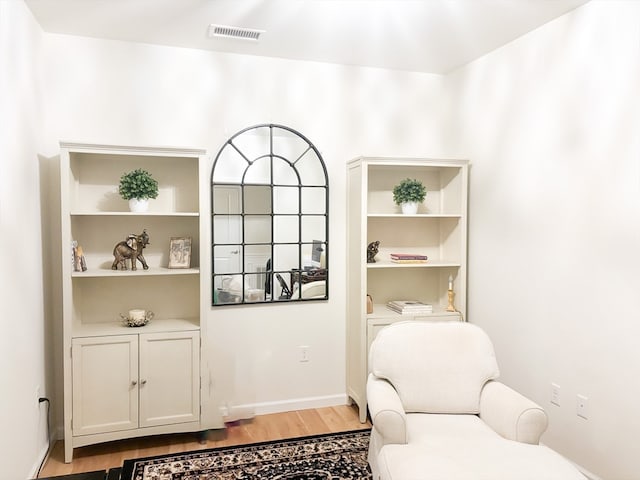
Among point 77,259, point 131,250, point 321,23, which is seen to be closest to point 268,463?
point 131,250

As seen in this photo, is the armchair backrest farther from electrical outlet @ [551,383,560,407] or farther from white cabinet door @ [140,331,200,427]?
white cabinet door @ [140,331,200,427]

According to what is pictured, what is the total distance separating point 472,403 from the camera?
2.51 m

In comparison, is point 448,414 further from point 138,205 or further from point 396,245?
point 138,205

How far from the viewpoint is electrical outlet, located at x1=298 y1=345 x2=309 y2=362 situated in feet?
12.0

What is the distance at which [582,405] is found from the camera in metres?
2.67

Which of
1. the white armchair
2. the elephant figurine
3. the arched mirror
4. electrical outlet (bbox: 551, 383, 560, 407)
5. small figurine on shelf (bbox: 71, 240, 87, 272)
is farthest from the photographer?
the arched mirror

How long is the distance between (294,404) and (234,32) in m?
2.66

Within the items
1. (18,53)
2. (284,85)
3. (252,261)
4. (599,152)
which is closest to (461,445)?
(599,152)

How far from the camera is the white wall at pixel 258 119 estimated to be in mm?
3188

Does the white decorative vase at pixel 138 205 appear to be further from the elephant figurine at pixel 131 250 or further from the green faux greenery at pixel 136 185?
the elephant figurine at pixel 131 250

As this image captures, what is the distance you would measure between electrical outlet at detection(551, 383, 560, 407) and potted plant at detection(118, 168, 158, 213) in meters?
2.71

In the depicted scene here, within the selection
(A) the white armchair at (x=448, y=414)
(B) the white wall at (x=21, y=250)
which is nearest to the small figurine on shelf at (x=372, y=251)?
(A) the white armchair at (x=448, y=414)

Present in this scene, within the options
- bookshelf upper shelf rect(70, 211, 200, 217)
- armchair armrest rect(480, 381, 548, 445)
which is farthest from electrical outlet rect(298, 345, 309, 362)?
armchair armrest rect(480, 381, 548, 445)

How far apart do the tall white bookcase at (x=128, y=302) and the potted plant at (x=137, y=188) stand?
71mm
